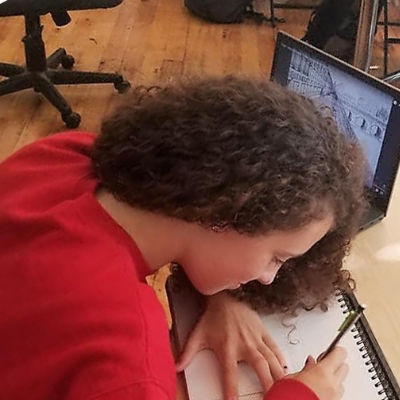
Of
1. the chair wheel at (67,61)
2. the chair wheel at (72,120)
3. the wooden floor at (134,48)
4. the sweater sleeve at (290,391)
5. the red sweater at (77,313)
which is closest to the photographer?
the red sweater at (77,313)

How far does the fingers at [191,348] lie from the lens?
0.91 meters

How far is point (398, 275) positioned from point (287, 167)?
0.35 m

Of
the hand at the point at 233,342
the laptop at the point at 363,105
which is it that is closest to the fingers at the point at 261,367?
the hand at the point at 233,342

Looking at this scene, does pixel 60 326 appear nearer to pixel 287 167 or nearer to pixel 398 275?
pixel 287 167

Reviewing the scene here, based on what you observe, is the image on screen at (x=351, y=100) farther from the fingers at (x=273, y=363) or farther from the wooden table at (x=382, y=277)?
the fingers at (x=273, y=363)

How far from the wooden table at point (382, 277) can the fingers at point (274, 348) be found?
0.13 m

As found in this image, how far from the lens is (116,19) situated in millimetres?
3287

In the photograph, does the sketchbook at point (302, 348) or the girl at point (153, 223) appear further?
the sketchbook at point (302, 348)

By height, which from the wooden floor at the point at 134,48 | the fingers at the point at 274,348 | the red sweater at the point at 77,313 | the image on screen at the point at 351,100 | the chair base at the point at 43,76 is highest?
the image on screen at the point at 351,100

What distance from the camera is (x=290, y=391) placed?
0.82 m

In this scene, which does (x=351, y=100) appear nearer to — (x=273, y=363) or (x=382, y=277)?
(x=382, y=277)

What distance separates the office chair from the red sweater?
1.53 m

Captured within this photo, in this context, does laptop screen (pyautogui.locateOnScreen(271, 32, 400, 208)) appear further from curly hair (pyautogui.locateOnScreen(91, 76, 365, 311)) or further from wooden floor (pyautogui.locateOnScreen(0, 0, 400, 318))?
wooden floor (pyautogui.locateOnScreen(0, 0, 400, 318))

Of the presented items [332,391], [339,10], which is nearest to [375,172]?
[332,391]
